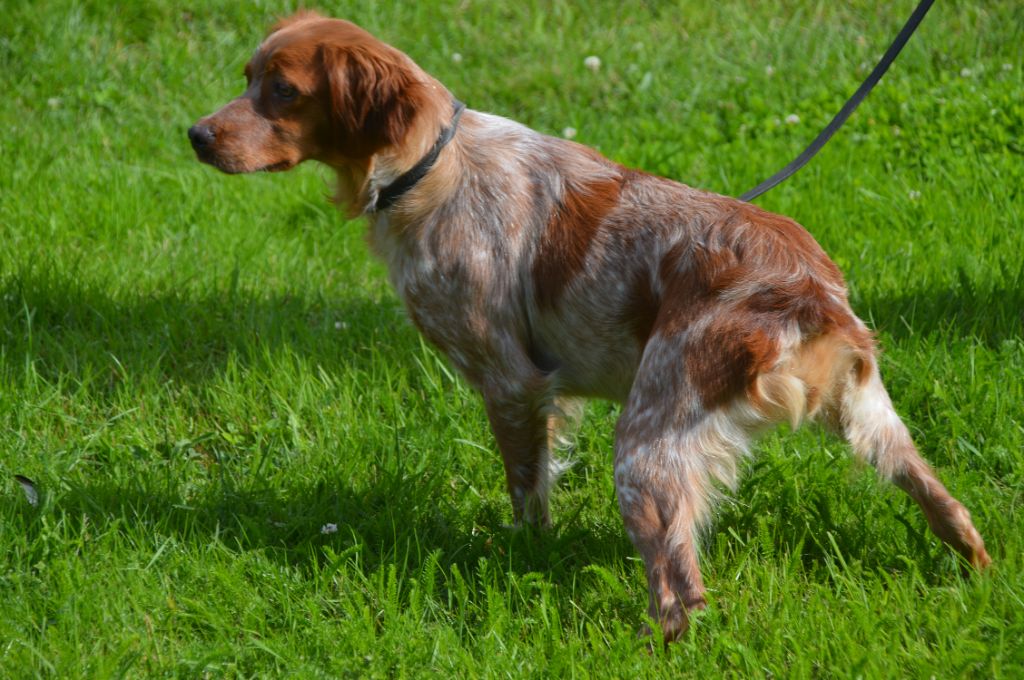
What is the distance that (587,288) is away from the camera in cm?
341

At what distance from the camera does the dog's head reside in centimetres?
347

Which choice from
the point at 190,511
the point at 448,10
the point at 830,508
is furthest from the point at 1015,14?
the point at 190,511

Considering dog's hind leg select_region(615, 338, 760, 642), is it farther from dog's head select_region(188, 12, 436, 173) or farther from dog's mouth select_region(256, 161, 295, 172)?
dog's mouth select_region(256, 161, 295, 172)

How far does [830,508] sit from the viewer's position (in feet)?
11.7

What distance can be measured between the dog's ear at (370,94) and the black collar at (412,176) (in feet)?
0.35

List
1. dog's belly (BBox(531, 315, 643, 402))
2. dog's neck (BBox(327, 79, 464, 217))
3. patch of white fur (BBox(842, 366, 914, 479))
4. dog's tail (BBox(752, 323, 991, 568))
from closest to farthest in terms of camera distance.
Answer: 1. dog's tail (BBox(752, 323, 991, 568))
2. patch of white fur (BBox(842, 366, 914, 479))
3. dog's belly (BBox(531, 315, 643, 402))
4. dog's neck (BBox(327, 79, 464, 217))

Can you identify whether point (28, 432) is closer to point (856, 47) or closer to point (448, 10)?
point (448, 10)

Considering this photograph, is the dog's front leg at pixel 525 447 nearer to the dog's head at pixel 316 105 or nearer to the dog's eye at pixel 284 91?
the dog's head at pixel 316 105

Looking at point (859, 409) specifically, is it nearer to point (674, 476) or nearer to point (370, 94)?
point (674, 476)

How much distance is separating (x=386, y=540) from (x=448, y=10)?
489 cm

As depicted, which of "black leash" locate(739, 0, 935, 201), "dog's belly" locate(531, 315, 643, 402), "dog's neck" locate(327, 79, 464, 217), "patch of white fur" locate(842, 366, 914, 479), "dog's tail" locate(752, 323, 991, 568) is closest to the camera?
"dog's tail" locate(752, 323, 991, 568)

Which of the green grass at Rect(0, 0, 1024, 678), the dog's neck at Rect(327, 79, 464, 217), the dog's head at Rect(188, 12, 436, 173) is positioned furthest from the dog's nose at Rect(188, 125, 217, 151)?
the green grass at Rect(0, 0, 1024, 678)

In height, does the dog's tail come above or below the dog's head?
below

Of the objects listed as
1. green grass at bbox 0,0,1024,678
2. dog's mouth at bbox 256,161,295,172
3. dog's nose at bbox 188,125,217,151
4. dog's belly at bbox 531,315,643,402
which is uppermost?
dog's nose at bbox 188,125,217,151
